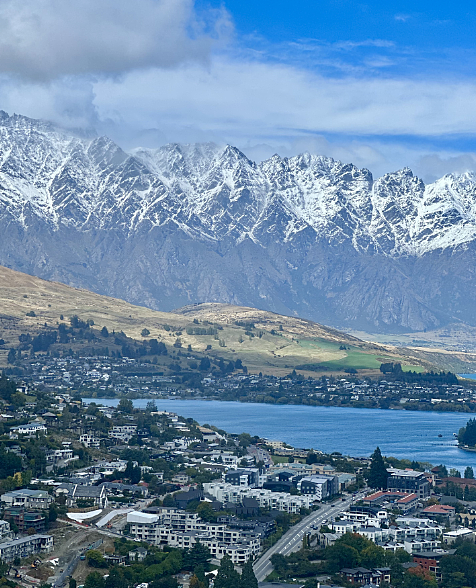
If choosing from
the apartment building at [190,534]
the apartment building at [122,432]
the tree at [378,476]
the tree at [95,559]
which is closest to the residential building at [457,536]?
the apartment building at [190,534]

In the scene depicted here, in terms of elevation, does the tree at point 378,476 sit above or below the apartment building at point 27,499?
above

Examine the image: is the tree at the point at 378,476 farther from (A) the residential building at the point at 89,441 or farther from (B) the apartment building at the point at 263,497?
(A) the residential building at the point at 89,441

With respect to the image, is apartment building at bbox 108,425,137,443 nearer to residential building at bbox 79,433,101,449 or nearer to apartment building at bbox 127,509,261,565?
residential building at bbox 79,433,101,449

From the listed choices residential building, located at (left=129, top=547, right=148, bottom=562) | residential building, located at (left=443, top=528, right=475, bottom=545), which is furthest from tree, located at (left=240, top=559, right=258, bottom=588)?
residential building, located at (left=443, top=528, right=475, bottom=545)

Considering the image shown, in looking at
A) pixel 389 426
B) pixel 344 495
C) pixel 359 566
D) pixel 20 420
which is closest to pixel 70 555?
pixel 359 566

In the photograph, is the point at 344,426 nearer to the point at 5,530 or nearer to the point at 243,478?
the point at 243,478
